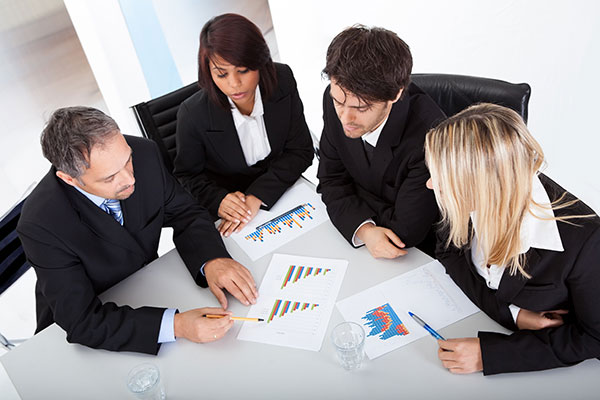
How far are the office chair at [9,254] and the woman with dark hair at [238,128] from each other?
704 millimetres

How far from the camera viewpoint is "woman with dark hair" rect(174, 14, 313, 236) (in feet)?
6.02

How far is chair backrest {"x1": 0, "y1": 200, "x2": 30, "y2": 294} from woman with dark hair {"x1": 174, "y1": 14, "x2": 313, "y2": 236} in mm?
704

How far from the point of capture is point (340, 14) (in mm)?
3346

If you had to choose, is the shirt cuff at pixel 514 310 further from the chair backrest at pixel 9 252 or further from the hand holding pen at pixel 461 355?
the chair backrest at pixel 9 252

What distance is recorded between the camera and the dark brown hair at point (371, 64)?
1400mm

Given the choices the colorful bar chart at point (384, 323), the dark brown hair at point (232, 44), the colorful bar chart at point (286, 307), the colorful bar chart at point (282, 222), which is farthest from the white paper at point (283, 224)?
the dark brown hair at point (232, 44)

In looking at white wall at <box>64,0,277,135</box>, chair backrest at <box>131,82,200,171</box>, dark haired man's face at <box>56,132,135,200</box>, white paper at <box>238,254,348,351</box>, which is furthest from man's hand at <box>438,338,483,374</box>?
white wall at <box>64,0,277,135</box>

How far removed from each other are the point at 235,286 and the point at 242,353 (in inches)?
8.9

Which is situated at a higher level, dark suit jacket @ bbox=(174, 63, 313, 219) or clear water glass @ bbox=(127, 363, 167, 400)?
dark suit jacket @ bbox=(174, 63, 313, 219)

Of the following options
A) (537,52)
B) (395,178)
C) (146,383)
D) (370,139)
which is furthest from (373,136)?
(537,52)

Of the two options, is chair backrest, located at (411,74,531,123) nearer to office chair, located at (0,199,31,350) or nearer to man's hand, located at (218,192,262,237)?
man's hand, located at (218,192,262,237)

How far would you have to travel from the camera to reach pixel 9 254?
1950 mm

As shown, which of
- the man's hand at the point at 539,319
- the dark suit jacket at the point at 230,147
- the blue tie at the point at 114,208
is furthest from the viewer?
the dark suit jacket at the point at 230,147

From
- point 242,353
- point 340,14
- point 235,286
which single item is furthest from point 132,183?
point 340,14
